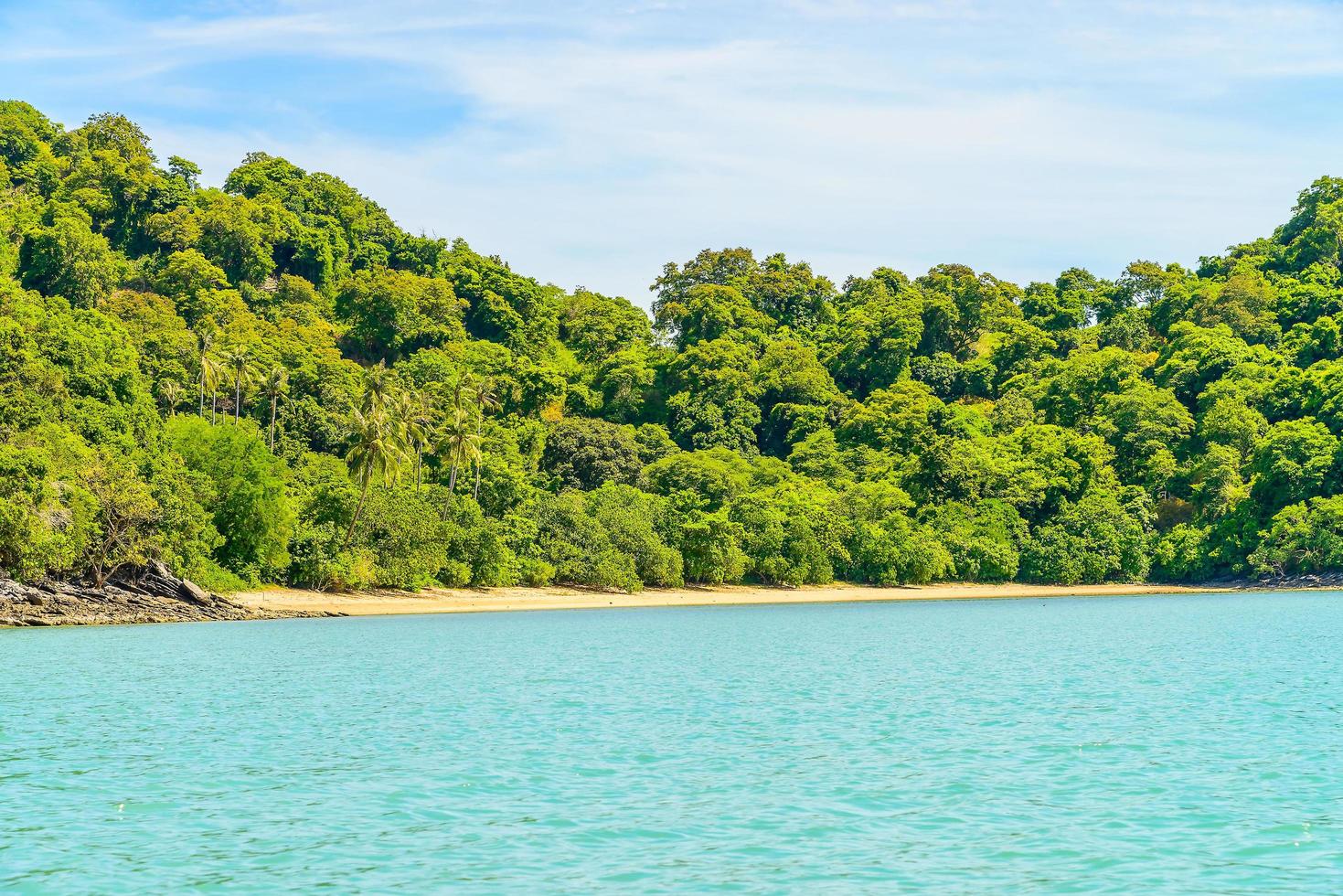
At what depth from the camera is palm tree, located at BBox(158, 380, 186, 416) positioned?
8669 centimetres

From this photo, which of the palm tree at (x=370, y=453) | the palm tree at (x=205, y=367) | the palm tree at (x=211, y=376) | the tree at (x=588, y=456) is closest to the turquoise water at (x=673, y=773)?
the palm tree at (x=370, y=453)

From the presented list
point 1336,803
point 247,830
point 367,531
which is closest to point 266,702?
point 247,830

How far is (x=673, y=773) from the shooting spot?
1872cm

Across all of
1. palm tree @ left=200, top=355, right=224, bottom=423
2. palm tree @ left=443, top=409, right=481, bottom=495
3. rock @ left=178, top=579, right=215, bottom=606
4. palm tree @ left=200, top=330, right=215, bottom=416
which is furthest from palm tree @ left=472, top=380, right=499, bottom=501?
rock @ left=178, top=579, right=215, bottom=606

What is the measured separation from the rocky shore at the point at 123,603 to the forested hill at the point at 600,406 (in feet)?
4.09

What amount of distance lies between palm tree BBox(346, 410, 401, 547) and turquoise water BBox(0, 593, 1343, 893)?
30.1 metres

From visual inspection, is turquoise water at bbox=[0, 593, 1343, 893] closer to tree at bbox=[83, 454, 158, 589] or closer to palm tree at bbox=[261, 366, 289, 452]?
tree at bbox=[83, 454, 158, 589]

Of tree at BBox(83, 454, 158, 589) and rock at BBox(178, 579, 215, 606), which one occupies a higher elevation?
tree at BBox(83, 454, 158, 589)

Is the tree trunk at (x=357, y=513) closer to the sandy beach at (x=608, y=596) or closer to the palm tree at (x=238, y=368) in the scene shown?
the sandy beach at (x=608, y=596)

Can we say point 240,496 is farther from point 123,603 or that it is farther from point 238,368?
point 238,368

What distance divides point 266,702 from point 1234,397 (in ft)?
311

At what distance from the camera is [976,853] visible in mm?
13695

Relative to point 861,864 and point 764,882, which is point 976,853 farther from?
point 764,882

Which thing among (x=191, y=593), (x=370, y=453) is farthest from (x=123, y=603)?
(x=370, y=453)
